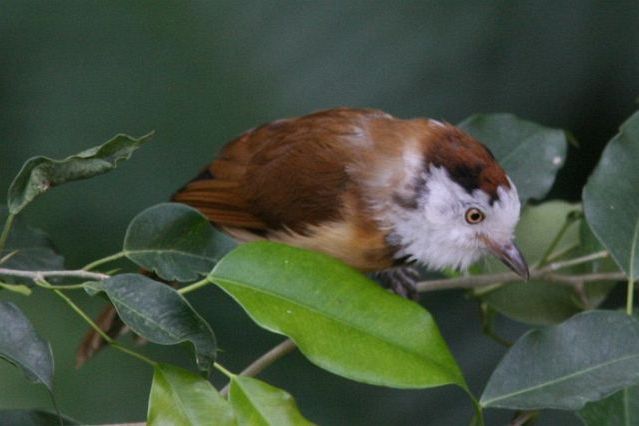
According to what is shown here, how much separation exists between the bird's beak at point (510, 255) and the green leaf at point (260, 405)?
3.31 feet

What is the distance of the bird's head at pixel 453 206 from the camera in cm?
267

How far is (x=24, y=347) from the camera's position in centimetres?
174

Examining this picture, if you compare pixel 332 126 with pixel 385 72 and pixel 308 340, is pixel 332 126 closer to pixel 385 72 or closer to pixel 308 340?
pixel 385 72

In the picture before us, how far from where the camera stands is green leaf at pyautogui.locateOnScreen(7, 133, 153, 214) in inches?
71.4

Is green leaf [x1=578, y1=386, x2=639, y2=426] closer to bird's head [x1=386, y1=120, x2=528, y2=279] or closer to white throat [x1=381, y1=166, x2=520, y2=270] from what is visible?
bird's head [x1=386, y1=120, x2=528, y2=279]

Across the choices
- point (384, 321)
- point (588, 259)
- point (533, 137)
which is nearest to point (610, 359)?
point (384, 321)

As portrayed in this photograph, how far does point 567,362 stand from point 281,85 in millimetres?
2022

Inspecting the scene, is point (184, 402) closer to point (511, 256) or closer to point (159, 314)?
point (159, 314)

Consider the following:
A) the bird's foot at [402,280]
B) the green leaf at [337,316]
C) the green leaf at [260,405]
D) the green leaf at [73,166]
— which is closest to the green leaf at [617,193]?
the green leaf at [337,316]

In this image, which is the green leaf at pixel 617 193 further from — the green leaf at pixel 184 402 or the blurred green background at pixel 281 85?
the blurred green background at pixel 281 85

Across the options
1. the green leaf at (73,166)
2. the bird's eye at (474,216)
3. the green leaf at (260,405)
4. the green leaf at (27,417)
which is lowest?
the green leaf at (27,417)

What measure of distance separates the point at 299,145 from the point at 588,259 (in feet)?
2.59

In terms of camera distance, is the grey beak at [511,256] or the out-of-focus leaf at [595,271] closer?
the grey beak at [511,256]

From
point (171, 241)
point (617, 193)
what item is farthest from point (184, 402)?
point (617, 193)
